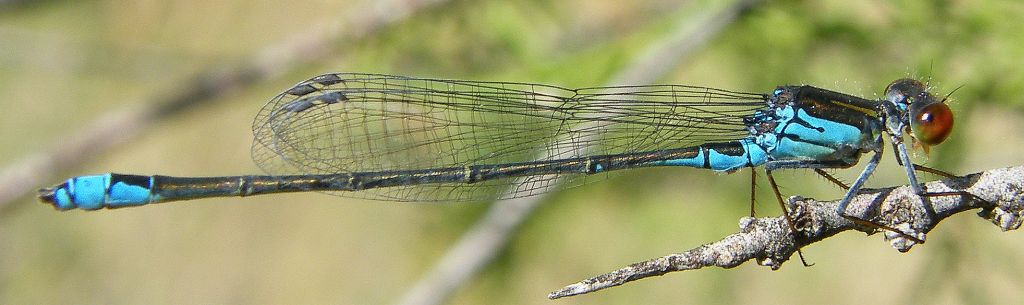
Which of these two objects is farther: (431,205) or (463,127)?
(431,205)

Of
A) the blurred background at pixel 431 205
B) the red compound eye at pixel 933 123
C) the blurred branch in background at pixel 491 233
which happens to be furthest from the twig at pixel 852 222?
the blurred branch in background at pixel 491 233

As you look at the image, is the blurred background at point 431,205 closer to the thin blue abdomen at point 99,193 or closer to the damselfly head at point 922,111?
the damselfly head at point 922,111

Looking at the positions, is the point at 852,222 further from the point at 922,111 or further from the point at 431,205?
the point at 431,205

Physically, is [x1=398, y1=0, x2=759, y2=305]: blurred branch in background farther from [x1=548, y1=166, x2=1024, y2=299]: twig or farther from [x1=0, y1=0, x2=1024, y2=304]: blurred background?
[x1=548, y1=166, x2=1024, y2=299]: twig

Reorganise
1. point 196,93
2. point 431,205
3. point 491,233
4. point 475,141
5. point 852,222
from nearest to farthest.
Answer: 1. point 852,222
2. point 475,141
3. point 491,233
4. point 196,93
5. point 431,205

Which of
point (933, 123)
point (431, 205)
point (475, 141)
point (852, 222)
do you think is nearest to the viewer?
point (852, 222)

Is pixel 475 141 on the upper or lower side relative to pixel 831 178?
upper

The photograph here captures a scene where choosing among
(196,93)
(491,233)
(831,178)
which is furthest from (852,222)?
(196,93)
